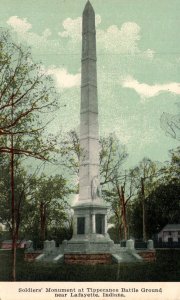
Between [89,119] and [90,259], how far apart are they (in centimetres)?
647

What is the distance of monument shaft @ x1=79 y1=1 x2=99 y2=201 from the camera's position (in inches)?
723

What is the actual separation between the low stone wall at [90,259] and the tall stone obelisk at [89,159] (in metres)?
0.64

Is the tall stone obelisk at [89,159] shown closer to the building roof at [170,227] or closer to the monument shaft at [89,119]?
the monument shaft at [89,119]

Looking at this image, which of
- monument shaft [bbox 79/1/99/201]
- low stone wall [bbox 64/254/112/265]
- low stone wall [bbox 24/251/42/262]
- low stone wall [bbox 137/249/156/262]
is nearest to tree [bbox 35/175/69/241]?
low stone wall [bbox 24/251/42/262]

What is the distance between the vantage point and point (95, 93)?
18.9 m

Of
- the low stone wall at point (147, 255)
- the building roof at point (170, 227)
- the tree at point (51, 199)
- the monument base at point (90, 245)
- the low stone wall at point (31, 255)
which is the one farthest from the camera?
the building roof at point (170, 227)

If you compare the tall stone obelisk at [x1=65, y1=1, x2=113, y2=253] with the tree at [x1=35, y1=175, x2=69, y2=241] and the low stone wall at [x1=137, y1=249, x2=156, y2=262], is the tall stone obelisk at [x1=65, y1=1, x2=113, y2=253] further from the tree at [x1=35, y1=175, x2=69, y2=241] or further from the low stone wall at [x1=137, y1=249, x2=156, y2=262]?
the tree at [x1=35, y1=175, x2=69, y2=241]

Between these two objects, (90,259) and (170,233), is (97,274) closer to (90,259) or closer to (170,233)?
(90,259)

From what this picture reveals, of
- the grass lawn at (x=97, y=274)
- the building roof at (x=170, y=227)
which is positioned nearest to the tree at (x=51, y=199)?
the grass lawn at (x=97, y=274)

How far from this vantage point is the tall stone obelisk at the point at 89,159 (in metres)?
18.2
